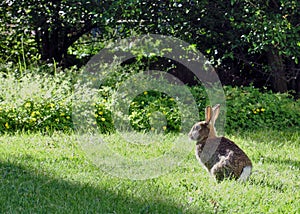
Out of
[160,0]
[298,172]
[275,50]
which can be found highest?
[160,0]

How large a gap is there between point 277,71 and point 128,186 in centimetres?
492

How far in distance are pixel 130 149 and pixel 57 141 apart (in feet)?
2.70

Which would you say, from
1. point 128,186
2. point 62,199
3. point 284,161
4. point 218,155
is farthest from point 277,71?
point 62,199

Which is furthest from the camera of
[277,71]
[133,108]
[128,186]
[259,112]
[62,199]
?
[277,71]

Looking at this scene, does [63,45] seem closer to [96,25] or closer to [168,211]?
[96,25]

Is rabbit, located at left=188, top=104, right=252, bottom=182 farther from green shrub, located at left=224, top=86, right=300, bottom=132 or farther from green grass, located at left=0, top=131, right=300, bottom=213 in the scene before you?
green shrub, located at left=224, top=86, right=300, bottom=132

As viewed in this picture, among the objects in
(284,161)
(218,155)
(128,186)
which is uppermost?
(218,155)

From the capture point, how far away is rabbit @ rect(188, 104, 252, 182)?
419 cm

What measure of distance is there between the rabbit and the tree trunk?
13.7 feet

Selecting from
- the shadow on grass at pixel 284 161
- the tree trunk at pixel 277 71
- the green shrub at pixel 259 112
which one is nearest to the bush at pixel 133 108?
the green shrub at pixel 259 112

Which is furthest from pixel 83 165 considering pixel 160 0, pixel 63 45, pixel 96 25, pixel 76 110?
pixel 63 45

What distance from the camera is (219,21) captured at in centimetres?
809

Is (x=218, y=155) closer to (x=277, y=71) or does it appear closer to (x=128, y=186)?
(x=128, y=186)

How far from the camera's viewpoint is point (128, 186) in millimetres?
4148
